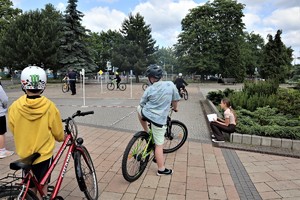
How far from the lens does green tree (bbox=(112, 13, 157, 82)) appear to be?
3925 cm

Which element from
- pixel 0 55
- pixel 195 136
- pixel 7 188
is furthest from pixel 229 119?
pixel 0 55

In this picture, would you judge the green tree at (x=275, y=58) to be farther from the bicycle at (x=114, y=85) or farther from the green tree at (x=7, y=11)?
the green tree at (x=7, y=11)

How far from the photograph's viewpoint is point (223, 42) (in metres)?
41.4

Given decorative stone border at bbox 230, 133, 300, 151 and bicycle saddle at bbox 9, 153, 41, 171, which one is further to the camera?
decorative stone border at bbox 230, 133, 300, 151

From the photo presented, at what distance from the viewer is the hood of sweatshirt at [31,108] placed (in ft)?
7.38

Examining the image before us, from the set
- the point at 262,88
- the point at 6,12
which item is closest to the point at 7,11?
the point at 6,12

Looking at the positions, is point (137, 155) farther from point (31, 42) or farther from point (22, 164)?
point (31, 42)

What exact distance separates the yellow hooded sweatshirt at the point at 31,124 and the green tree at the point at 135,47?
121ft

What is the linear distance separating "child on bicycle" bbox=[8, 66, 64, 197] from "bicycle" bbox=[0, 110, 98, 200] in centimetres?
13

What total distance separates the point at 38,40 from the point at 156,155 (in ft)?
106

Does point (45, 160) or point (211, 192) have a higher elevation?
point (45, 160)

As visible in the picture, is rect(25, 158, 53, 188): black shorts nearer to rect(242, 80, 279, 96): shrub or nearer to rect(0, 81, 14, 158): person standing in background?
rect(0, 81, 14, 158): person standing in background

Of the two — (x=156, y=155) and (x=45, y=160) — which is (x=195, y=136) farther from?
(x=45, y=160)

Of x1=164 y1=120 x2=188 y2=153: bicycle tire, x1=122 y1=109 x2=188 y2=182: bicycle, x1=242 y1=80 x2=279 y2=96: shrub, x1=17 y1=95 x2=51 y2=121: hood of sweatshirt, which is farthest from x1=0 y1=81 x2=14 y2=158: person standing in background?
x1=242 y1=80 x2=279 y2=96: shrub
